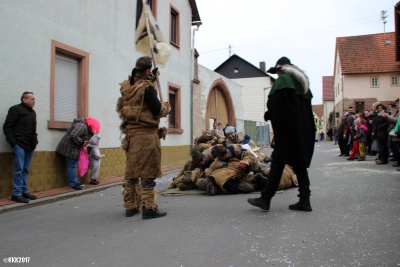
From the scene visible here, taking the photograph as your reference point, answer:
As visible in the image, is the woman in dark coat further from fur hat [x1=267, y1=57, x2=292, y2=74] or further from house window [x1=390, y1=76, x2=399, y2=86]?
house window [x1=390, y1=76, x2=399, y2=86]

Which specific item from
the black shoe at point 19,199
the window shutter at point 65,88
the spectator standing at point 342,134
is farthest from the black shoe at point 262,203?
the spectator standing at point 342,134

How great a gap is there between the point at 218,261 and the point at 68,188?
575 centimetres

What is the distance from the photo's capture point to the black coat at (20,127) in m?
6.35

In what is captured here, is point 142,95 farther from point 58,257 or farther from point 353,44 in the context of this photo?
point 353,44

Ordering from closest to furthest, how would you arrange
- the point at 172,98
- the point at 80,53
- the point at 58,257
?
1. the point at 58,257
2. the point at 80,53
3. the point at 172,98

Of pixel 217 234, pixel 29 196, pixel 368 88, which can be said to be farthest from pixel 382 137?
pixel 368 88

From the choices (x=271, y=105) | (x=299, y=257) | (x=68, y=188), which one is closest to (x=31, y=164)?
(x=68, y=188)

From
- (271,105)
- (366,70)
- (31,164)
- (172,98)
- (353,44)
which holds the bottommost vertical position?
(31,164)

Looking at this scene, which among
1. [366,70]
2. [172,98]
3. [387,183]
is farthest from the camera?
[366,70]

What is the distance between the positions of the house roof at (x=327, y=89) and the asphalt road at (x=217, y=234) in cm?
6878

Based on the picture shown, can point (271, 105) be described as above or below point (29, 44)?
below

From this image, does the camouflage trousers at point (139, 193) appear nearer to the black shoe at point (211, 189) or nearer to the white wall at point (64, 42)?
the black shoe at point (211, 189)

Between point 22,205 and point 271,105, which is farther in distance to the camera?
point 22,205

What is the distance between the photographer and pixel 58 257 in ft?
11.3
